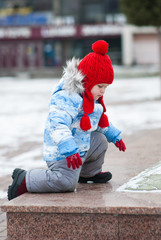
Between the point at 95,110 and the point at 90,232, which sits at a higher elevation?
the point at 95,110

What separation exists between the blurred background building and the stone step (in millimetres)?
43188

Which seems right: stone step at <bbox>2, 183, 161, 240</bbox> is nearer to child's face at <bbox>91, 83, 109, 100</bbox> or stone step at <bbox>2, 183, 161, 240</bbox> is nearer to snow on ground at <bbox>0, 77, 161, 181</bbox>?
child's face at <bbox>91, 83, 109, 100</bbox>

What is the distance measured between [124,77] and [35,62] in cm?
1971

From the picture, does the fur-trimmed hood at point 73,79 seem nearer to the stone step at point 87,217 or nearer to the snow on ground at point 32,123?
the stone step at point 87,217

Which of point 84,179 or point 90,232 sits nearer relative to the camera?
point 90,232

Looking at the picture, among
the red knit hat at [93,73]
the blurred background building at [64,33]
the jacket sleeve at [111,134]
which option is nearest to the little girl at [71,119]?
the red knit hat at [93,73]

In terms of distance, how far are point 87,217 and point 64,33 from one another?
4486cm

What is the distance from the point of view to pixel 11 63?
165 feet

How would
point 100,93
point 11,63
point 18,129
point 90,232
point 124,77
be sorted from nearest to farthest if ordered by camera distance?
point 90,232 → point 100,93 → point 18,129 → point 124,77 → point 11,63

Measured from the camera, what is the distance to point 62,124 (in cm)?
386

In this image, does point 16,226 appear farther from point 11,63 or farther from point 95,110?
point 11,63

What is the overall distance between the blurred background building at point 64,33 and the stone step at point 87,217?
43188 mm

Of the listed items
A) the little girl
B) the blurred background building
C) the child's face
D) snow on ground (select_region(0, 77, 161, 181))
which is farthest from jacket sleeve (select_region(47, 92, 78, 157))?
the blurred background building

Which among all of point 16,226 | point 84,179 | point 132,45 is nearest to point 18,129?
point 84,179
